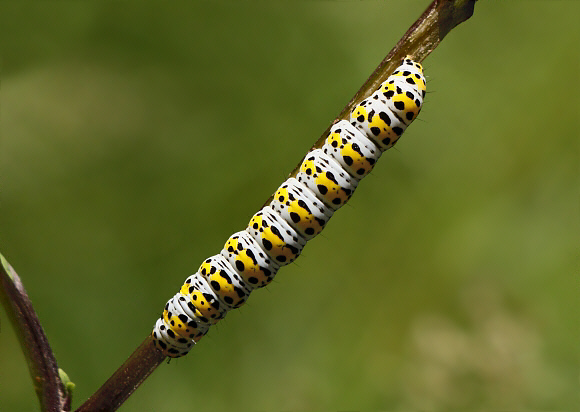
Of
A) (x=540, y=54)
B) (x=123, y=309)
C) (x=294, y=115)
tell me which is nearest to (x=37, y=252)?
(x=123, y=309)

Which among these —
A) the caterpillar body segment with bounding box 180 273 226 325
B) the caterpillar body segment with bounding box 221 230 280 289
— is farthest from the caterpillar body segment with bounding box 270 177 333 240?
the caterpillar body segment with bounding box 180 273 226 325

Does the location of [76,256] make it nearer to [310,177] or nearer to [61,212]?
[61,212]

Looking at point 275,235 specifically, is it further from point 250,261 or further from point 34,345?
point 34,345

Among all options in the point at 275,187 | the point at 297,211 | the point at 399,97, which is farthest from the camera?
the point at 275,187

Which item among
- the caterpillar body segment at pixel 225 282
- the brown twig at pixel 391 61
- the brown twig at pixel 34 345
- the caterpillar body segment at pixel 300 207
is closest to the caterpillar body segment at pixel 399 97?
the brown twig at pixel 391 61

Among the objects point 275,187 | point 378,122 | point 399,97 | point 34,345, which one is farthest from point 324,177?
point 275,187

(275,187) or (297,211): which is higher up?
(275,187)
